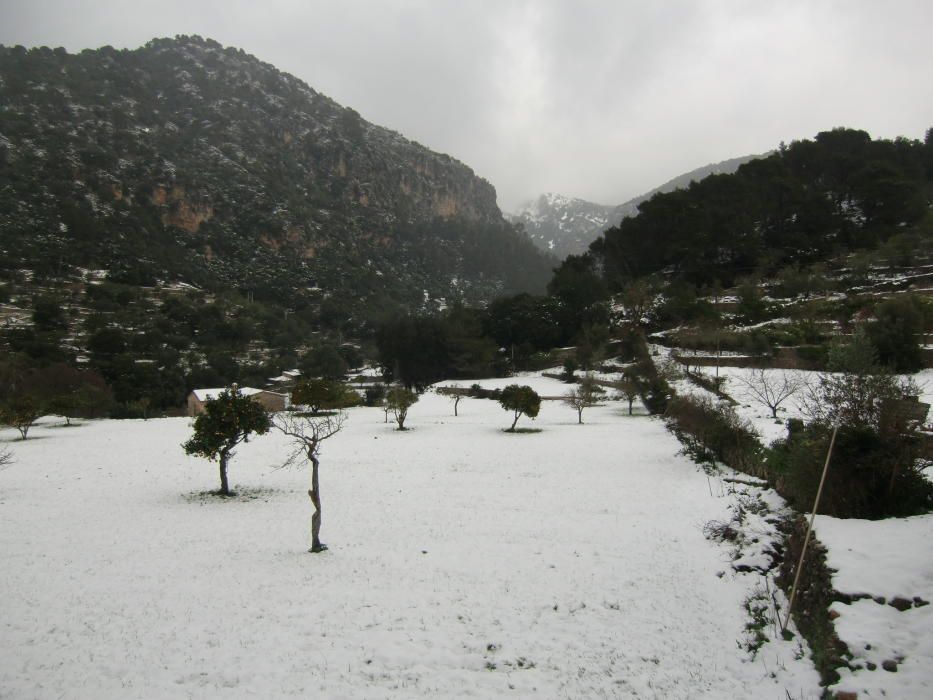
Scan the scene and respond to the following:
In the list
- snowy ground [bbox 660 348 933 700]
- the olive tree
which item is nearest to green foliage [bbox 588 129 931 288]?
the olive tree

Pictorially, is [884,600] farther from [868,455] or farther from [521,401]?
[521,401]

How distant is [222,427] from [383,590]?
10122 mm

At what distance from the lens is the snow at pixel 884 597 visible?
18.1 feet

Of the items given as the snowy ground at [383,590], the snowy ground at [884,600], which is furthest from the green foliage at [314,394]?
the snowy ground at [884,600]

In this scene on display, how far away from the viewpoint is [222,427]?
16.5 m

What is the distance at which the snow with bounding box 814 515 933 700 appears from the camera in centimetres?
551

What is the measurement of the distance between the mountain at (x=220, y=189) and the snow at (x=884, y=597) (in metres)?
97.1

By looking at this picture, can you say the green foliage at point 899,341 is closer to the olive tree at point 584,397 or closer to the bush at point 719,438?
the bush at point 719,438

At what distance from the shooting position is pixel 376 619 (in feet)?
26.3

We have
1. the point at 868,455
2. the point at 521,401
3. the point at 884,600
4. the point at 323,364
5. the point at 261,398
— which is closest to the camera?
the point at 884,600

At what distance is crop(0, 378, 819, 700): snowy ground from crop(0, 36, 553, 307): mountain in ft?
275

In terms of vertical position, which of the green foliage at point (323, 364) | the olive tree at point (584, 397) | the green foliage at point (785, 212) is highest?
the green foliage at point (785, 212)

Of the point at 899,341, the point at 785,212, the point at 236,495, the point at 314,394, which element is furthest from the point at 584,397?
the point at 785,212

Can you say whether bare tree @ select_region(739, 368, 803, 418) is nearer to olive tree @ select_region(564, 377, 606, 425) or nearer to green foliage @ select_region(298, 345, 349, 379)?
olive tree @ select_region(564, 377, 606, 425)
